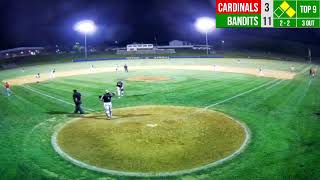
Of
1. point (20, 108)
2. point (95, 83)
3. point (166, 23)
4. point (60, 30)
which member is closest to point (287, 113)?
point (20, 108)

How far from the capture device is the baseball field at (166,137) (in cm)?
1194

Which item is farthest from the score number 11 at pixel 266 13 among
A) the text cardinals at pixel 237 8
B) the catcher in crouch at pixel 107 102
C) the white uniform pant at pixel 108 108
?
the white uniform pant at pixel 108 108

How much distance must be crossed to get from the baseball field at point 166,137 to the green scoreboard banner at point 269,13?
597cm

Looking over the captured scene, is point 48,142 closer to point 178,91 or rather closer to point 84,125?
point 84,125

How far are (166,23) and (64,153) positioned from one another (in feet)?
463

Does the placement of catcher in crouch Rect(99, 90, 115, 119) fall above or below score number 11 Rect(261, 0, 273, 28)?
below

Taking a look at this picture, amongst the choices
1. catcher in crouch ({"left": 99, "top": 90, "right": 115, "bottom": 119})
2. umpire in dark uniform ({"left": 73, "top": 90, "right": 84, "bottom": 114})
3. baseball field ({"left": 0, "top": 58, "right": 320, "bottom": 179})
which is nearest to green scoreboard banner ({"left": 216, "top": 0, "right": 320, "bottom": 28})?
baseball field ({"left": 0, "top": 58, "right": 320, "bottom": 179})

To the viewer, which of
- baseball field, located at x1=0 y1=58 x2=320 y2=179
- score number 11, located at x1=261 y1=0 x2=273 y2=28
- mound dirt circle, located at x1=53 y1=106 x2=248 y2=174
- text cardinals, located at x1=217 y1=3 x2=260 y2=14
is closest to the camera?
baseball field, located at x1=0 y1=58 x2=320 y2=179

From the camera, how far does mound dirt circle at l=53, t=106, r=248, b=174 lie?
12562 millimetres

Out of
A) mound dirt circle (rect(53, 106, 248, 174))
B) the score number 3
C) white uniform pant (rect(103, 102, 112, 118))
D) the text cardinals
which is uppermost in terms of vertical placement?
the text cardinals

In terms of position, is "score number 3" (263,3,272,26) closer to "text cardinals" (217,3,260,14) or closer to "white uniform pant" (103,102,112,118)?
"text cardinals" (217,3,260,14)

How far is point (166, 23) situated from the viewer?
151m

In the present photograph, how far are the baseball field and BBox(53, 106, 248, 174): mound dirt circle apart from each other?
1.6 inches

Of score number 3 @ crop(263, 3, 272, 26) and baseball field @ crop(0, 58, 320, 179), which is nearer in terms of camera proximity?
baseball field @ crop(0, 58, 320, 179)
